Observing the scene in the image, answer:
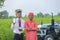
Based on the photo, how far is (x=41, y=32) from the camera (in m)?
11.4

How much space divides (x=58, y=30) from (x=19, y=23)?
437cm

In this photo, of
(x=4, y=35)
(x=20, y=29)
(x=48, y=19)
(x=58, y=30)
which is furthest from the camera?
(x=48, y=19)

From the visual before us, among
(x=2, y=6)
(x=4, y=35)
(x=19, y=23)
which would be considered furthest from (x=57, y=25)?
(x=2, y=6)

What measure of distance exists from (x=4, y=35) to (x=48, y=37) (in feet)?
7.93

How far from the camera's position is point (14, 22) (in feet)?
23.3

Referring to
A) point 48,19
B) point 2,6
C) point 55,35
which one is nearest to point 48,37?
point 55,35

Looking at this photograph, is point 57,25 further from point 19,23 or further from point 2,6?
point 2,6

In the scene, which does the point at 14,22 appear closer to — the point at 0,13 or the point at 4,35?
the point at 4,35

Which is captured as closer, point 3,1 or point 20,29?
point 20,29

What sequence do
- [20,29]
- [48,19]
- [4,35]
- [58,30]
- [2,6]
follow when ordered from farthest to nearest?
[2,6], [48,19], [58,30], [4,35], [20,29]

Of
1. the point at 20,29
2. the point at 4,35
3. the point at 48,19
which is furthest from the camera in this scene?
the point at 48,19

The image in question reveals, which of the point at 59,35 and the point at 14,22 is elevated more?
the point at 14,22

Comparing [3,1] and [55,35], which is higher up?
[3,1]

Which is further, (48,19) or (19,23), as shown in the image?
(48,19)
